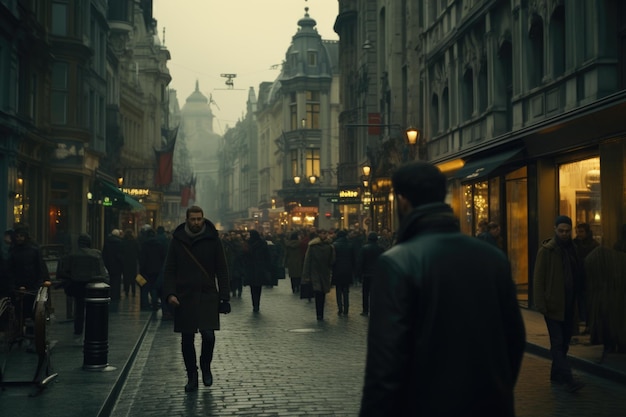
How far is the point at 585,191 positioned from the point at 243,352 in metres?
7.85

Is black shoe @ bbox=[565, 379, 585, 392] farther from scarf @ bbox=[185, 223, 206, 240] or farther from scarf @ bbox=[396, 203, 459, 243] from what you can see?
scarf @ bbox=[396, 203, 459, 243]

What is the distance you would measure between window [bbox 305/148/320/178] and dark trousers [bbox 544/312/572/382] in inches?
2744

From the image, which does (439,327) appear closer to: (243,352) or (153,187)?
(243,352)

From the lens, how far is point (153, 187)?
212 feet

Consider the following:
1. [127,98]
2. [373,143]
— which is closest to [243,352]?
[373,143]

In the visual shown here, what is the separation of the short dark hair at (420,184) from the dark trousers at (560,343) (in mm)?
6646

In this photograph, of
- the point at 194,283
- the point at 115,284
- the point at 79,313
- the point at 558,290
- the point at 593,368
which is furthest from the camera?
the point at 115,284

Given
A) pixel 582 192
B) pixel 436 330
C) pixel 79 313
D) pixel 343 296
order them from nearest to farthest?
1. pixel 436 330
2. pixel 79 313
3. pixel 582 192
4. pixel 343 296

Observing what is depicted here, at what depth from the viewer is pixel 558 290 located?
9.99 m

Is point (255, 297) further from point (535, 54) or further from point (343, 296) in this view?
point (535, 54)

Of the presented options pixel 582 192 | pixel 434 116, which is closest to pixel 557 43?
pixel 582 192

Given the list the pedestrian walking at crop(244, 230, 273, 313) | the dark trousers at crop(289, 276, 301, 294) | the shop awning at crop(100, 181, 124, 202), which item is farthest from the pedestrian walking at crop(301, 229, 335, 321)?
the shop awning at crop(100, 181, 124, 202)

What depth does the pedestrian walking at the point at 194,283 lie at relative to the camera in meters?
9.64

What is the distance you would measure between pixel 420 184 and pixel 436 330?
599mm
